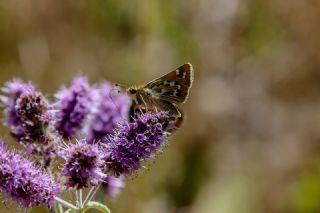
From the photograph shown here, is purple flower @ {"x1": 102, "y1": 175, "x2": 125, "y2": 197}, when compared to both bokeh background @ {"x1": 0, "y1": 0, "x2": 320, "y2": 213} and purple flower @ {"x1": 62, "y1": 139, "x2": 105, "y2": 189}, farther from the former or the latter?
bokeh background @ {"x1": 0, "y1": 0, "x2": 320, "y2": 213}

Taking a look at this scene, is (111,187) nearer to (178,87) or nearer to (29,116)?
(29,116)

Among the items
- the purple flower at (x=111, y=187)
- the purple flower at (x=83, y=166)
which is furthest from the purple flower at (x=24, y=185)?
the purple flower at (x=111, y=187)

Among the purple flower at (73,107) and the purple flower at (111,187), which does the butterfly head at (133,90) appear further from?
the purple flower at (111,187)

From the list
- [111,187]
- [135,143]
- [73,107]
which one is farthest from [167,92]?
[111,187]

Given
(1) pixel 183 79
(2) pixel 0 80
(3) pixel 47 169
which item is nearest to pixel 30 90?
(3) pixel 47 169

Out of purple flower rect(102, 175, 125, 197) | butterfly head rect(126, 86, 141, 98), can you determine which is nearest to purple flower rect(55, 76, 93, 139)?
butterfly head rect(126, 86, 141, 98)
